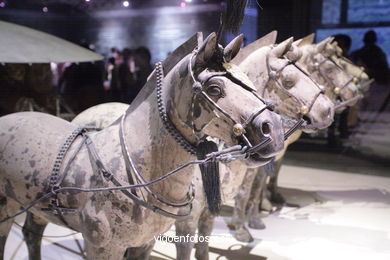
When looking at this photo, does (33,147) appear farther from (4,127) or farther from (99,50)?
(99,50)

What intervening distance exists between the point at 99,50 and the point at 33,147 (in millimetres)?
2298

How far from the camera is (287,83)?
250 centimetres

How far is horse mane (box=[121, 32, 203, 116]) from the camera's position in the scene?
145 cm

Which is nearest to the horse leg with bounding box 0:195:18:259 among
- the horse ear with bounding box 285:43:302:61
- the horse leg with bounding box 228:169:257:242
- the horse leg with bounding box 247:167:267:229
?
the horse leg with bounding box 228:169:257:242

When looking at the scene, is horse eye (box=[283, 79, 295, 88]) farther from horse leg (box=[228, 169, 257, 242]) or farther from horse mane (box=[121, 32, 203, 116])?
horse mane (box=[121, 32, 203, 116])

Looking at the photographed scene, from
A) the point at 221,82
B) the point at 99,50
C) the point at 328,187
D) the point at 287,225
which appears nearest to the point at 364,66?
the point at 328,187

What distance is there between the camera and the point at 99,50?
3861mm

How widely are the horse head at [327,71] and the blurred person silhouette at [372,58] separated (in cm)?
73

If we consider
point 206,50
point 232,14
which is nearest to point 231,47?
point 206,50

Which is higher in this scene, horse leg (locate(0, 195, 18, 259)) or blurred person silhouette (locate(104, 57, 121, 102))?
blurred person silhouette (locate(104, 57, 121, 102))

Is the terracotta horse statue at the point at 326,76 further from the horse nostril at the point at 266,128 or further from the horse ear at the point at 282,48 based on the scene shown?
the horse nostril at the point at 266,128

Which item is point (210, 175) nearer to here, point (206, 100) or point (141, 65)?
point (206, 100)

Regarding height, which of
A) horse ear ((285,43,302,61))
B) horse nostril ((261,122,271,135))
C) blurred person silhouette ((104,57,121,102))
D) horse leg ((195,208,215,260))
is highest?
horse ear ((285,43,302,61))

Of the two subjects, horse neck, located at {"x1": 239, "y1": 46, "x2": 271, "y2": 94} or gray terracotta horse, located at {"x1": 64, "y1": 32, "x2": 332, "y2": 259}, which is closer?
gray terracotta horse, located at {"x1": 64, "y1": 32, "x2": 332, "y2": 259}
